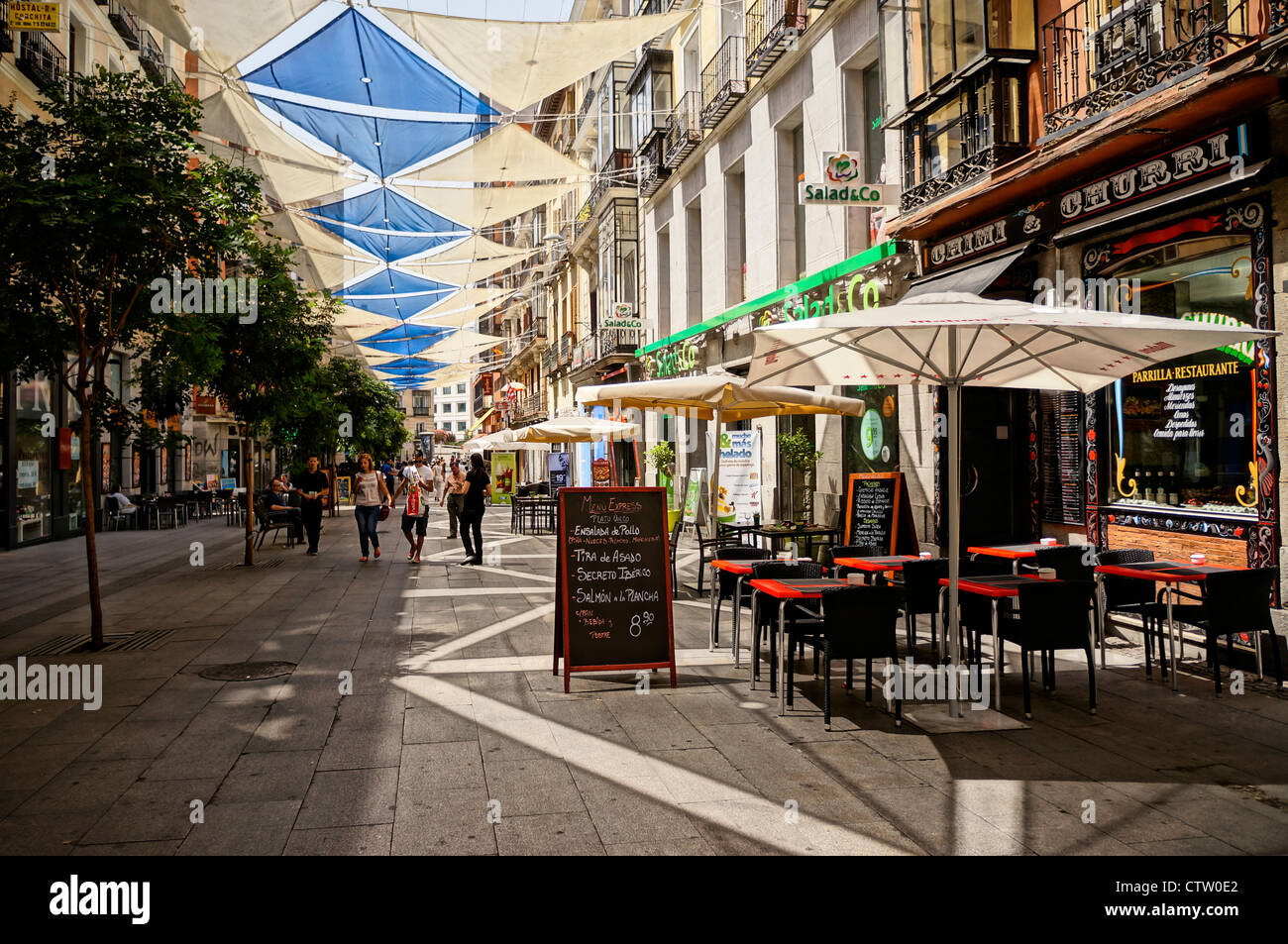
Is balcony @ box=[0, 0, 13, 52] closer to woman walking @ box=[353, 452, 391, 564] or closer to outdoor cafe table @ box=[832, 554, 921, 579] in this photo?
woman walking @ box=[353, 452, 391, 564]

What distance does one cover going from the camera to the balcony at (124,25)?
845 inches

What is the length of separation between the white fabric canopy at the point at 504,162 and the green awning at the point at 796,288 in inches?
166

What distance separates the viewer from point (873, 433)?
13.8 m

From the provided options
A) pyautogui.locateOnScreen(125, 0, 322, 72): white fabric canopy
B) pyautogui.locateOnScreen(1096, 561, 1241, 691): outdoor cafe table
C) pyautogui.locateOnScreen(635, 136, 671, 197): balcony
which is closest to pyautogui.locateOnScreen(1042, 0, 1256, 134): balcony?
pyautogui.locateOnScreen(1096, 561, 1241, 691): outdoor cafe table

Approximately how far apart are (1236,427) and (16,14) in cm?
1601

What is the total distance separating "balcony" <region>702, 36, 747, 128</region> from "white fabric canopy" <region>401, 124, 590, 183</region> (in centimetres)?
307

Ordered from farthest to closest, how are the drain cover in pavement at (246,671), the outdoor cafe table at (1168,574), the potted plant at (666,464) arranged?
1. the potted plant at (666,464)
2. the drain cover in pavement at (246,671)
3. the outdoor cafe table at (1168,574)

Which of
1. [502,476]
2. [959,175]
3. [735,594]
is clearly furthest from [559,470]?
[735,594]

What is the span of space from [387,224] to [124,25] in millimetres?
7909

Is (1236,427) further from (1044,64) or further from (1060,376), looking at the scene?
(1044,64)

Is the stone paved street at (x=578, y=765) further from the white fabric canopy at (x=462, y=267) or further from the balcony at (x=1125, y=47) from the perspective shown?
the white fabric canopy at (x=462, y=267)

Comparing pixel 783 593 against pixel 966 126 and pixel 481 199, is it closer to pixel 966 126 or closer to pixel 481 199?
pixel 966 126

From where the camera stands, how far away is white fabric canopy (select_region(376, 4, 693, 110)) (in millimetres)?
13359

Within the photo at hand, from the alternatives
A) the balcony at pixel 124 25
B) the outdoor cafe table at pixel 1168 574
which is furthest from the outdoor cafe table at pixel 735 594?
the balcony at pixel 124 25
